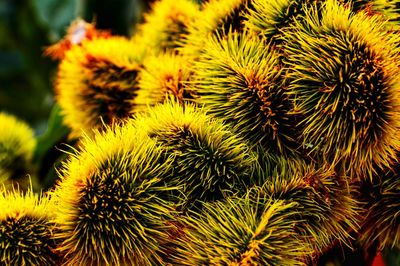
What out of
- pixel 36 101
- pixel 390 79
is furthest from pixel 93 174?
pixel 36 101

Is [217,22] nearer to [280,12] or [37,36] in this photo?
[280,12]

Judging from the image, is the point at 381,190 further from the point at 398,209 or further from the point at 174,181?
the point at 174,181

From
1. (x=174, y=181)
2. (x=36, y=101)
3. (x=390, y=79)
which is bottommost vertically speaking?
(x=36, y=101)

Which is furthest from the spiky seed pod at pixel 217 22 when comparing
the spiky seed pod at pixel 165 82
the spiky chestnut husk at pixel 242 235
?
the spiky chestnut husk at pixel 242 235

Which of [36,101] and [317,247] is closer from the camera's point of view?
[317,247]

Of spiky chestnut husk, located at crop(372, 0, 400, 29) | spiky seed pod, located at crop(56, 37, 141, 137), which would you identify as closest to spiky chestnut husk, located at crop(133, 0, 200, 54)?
spiky seed pod, located at crop(56, 37, 141, 137)

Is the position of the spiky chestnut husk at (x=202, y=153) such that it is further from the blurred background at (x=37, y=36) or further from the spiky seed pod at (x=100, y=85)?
the blurred background at (x=37, y=36)
